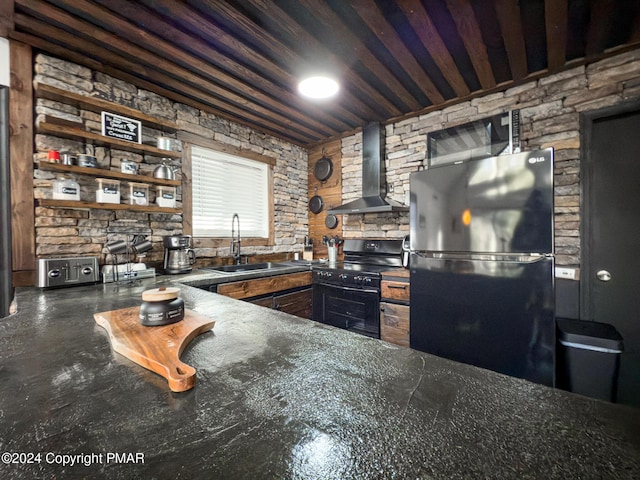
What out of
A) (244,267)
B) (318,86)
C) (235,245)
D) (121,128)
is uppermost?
(318,86)

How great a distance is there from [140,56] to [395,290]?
8.85 ft

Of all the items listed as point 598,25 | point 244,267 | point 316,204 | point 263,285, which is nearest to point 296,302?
point 263,285

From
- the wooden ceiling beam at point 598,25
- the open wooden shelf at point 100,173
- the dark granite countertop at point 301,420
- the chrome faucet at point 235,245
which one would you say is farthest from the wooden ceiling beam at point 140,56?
the wooden ceiling beam at point 598,25

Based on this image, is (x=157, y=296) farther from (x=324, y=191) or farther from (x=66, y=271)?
(x=324, y=191)

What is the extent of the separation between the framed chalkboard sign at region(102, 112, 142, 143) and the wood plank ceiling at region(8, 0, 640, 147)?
36 centimetres

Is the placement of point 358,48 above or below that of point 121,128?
above

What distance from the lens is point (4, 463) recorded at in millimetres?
410

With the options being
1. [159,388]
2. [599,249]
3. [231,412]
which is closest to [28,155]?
[159,388]

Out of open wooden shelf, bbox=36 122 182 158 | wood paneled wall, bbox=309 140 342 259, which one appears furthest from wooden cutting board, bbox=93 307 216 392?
wood paneled wall, bbox=309 140 342 259

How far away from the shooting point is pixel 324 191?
405 cm

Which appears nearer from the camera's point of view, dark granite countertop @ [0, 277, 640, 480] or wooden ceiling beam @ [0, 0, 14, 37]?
dark granite countertop @ [0, 277, 640, 480]

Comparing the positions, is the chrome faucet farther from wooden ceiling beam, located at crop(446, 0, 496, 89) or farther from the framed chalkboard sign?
wooden ceiling beam, located at crop(446, 0, 496, 89)

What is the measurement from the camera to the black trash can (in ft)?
5.18

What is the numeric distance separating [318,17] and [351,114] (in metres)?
1.46
